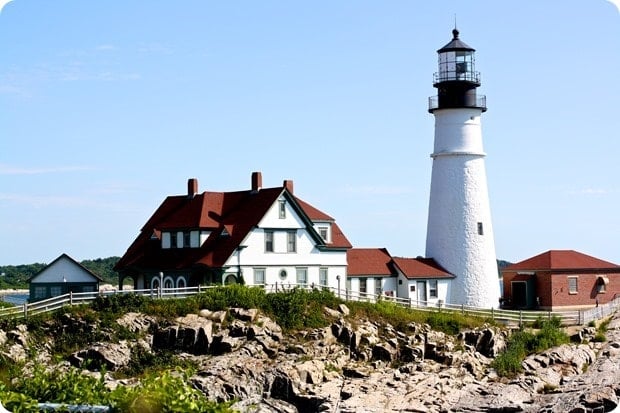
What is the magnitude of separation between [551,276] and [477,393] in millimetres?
12346

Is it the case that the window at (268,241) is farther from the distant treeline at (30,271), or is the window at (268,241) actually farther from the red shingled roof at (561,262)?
the distant treeline at (30,271)

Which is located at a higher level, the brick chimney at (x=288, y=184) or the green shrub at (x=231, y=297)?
the brick chimney at (x=288, y=184)

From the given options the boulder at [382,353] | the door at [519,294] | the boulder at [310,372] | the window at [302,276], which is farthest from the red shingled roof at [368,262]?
the boulder at [310,372]

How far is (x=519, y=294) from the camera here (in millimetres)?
39156

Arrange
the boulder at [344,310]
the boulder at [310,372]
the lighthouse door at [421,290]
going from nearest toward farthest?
the boulder at [310,372], the boulder at [344,310], the lighthouse door at [421,290]

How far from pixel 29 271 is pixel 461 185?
4864 centimetres

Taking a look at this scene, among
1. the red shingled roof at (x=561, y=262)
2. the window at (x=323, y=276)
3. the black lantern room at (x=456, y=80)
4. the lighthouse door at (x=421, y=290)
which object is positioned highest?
the black lantern room at (x=456, y=80)

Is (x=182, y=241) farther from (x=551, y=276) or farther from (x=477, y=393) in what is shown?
(x=551, y=276)

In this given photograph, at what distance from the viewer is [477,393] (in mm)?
27000

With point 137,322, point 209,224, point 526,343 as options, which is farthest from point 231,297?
point 526,343

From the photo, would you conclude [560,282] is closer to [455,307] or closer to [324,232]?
[455,307]

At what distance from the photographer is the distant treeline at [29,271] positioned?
213ft

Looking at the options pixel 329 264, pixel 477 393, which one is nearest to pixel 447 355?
pixel 477 393

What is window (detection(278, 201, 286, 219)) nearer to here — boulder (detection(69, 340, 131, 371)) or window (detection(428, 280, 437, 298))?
window (detection(428, 280, 437, 298))
